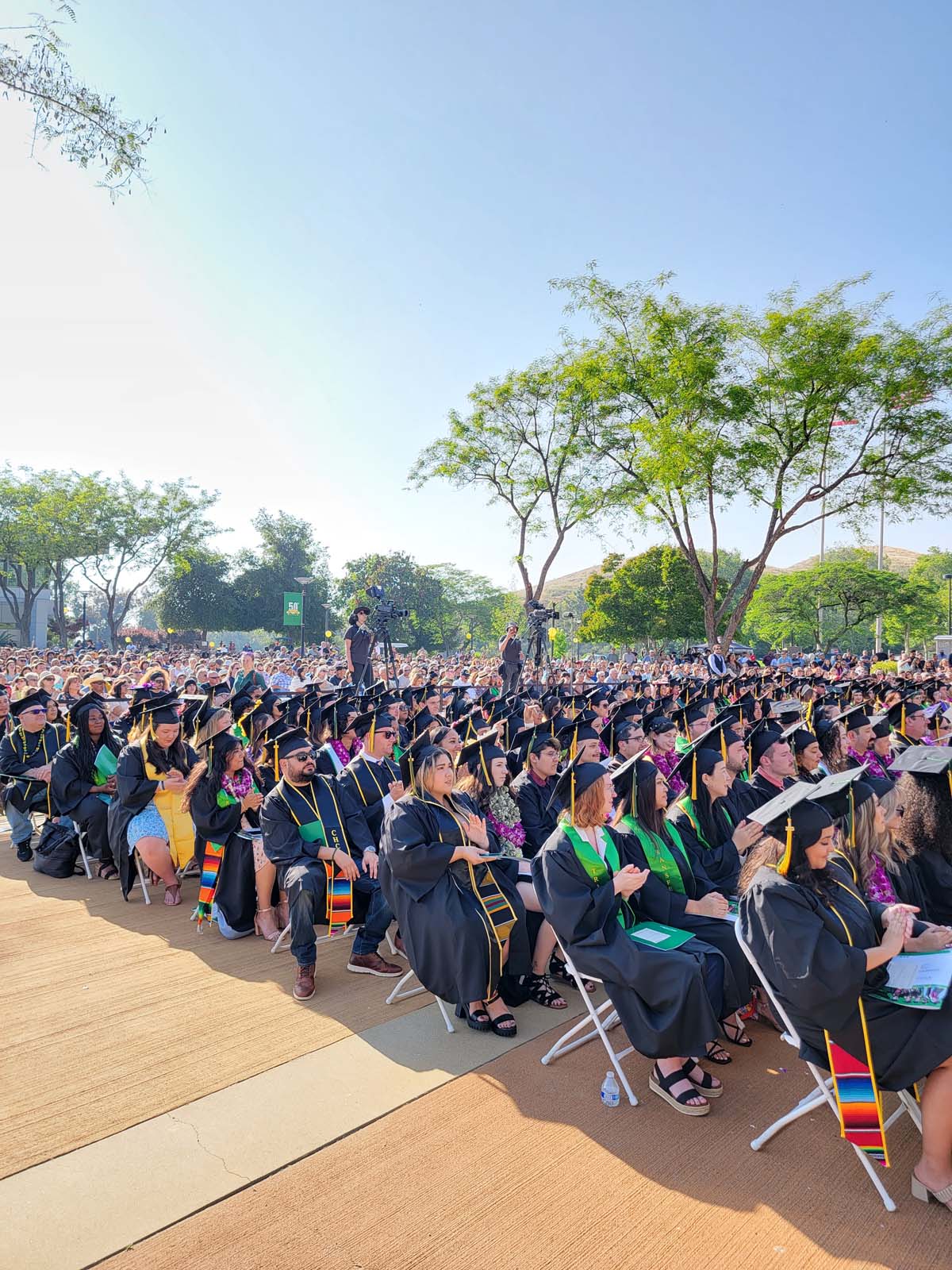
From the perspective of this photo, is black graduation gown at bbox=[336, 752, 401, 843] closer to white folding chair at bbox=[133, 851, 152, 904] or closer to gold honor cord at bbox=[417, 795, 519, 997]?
gold honor cord at bbox=[417, 795, 519, 997]

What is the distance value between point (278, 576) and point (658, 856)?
194ft

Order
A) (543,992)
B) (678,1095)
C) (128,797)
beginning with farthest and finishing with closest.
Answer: (128,797) → (543,992) → (678,1095)

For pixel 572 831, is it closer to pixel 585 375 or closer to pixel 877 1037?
pixel 877 1037

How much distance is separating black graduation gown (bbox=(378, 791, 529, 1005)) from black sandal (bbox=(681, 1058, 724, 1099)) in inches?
44.9

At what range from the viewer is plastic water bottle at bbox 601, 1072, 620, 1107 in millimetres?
3963

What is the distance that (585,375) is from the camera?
2409cm

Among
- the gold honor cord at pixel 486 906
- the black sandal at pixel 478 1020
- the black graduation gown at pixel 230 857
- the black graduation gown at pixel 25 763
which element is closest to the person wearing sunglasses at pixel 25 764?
the black graduation gown at pixel 25 763

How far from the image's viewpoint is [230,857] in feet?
20.6

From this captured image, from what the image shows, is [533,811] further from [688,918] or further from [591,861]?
[591,861]

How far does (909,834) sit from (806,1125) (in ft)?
5.89

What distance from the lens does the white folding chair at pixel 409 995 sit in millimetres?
4762

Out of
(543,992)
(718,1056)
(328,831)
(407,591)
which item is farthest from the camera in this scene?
(407,591)

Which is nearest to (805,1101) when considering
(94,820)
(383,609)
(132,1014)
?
(132,1014)

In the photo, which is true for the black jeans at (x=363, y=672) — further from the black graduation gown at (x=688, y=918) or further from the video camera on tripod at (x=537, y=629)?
the black graduation gown at (x=688, y=918)
